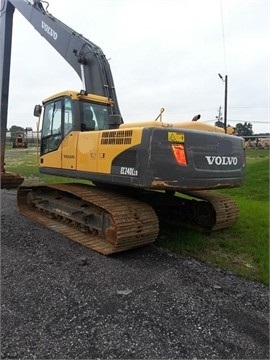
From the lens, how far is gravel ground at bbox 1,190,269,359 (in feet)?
9.74

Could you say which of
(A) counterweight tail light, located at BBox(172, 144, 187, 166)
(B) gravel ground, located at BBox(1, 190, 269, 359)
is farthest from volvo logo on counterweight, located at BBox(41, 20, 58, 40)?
(B) gravel ground, located at BBox(1, 190, 269, 359)

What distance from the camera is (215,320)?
3.46 metres

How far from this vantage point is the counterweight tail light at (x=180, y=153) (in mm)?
4820

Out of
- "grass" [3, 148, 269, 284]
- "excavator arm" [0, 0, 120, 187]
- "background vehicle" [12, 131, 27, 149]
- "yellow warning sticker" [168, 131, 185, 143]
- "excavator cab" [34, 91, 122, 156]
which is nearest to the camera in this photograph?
"yellow warning sticker" [168, 131, 185, 143]

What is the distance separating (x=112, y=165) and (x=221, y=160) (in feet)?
5.11

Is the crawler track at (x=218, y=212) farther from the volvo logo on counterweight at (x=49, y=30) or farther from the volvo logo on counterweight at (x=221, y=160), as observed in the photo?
the volvo logo on counterweight at (x=49, y=30)

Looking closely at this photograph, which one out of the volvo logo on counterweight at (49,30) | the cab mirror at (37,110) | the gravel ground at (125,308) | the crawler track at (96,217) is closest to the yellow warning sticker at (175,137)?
the crawler track at (96,217)

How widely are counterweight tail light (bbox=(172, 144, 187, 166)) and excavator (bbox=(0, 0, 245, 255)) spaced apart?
13 mm

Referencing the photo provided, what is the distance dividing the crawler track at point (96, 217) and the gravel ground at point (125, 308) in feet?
0.86

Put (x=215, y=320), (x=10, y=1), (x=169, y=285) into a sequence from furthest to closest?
(x=10, y=1), (x=169, y=285), (x=215, y=320)

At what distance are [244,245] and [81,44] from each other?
5.21 meters

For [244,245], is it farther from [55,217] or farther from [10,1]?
[10,1]

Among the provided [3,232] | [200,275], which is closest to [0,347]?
[200,275]

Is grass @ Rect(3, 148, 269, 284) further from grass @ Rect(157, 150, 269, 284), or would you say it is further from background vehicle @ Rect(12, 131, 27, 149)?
background vehicle @ Rect(12, 131, 27, 149)
